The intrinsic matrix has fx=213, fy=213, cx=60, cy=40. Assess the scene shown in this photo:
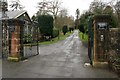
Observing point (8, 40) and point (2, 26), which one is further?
point (2, 26)

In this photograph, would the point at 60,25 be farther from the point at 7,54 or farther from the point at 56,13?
the point at 7,54

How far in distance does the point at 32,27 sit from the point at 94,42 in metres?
6.84

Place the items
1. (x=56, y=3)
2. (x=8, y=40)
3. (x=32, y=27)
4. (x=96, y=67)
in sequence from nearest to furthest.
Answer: (x=96, y=67) → (x=8, y=40) → (x=32, y=27) → (x=56, y=3)

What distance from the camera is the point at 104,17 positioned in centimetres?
979

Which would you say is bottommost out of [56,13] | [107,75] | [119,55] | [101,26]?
→ [107,75]

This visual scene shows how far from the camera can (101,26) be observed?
9.80 m

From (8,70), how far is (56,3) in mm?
45691

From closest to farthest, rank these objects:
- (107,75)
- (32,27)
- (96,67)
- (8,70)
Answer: (107,75)
(8,70)
(96,67)
(32,27)

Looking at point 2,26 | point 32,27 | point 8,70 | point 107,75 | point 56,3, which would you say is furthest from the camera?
point 56,3

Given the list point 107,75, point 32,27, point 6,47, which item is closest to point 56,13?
point 32,27

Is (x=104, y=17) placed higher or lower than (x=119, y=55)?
higher

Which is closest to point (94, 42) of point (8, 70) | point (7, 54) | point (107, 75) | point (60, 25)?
point (107, 75)

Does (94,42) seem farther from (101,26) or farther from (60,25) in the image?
(60,25)

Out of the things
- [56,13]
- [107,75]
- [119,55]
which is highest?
[56,13]
